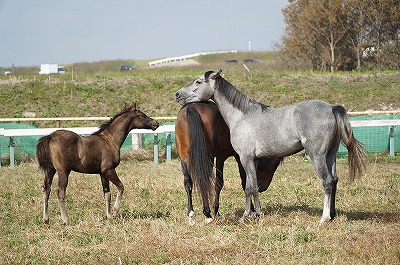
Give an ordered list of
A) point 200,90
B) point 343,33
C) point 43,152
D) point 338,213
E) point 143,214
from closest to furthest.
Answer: point 43,152
point 200,90
point 338,213
point 143,214
point 343,33

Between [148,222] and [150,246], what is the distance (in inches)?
66.0

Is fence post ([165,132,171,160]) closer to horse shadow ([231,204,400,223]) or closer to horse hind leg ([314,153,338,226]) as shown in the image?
horse shadow ([231,204,400,223])

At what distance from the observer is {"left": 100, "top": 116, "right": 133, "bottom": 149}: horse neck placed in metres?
10.8

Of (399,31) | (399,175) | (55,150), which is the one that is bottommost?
(399,175)

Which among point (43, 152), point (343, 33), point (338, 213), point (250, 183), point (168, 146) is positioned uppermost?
point (343, 33)

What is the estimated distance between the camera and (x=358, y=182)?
13203 mm

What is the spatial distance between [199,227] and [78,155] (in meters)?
2.41

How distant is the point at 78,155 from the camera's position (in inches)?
393

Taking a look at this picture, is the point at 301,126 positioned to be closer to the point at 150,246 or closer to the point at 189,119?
the point at 189,119

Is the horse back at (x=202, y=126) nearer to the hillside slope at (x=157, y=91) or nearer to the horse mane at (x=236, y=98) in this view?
the horse mane at (x=236, y=98)

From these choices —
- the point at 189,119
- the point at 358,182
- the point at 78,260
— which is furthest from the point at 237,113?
the point at 358,182

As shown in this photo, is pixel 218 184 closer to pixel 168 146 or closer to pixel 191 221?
pixel 191 221

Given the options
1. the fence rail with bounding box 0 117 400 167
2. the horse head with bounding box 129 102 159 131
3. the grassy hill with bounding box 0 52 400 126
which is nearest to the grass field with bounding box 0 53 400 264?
the fence rail with bounding box 0 117 400 167

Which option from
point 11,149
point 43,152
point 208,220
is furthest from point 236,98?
point 11,149
